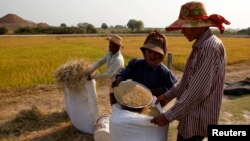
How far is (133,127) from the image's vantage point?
2646 mm

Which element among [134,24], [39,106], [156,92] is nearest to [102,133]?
[156,92]

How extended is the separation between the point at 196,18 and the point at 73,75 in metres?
2.92

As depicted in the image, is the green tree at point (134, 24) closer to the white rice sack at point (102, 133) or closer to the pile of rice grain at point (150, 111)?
the white rice sack at point (102, 133)

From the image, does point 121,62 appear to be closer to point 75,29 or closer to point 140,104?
point 140,104

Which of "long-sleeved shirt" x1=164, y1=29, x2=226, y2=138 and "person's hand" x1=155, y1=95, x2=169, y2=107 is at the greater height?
"long-sleeved shirt" x1=164, y1=29, x2=226, y2=138

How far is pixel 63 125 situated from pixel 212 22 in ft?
12.6

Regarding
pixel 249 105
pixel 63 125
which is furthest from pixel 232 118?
pixel 63 125

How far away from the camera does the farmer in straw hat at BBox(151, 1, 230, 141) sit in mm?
2266

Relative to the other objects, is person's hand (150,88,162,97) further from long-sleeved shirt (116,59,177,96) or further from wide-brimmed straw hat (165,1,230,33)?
wide-brimmed straw hat (165,1,230,33)

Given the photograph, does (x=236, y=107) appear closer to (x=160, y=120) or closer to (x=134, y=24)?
(x=160, y=120)

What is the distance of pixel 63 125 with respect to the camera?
5652mm

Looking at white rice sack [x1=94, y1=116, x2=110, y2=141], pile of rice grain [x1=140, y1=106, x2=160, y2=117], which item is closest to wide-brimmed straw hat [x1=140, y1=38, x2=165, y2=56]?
pile of rice grain [x1=140, y1=106, x2=160, y2=117]

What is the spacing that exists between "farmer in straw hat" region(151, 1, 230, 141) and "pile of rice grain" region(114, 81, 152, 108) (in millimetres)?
258

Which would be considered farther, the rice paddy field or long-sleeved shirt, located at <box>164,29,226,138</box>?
the rice paddy field
